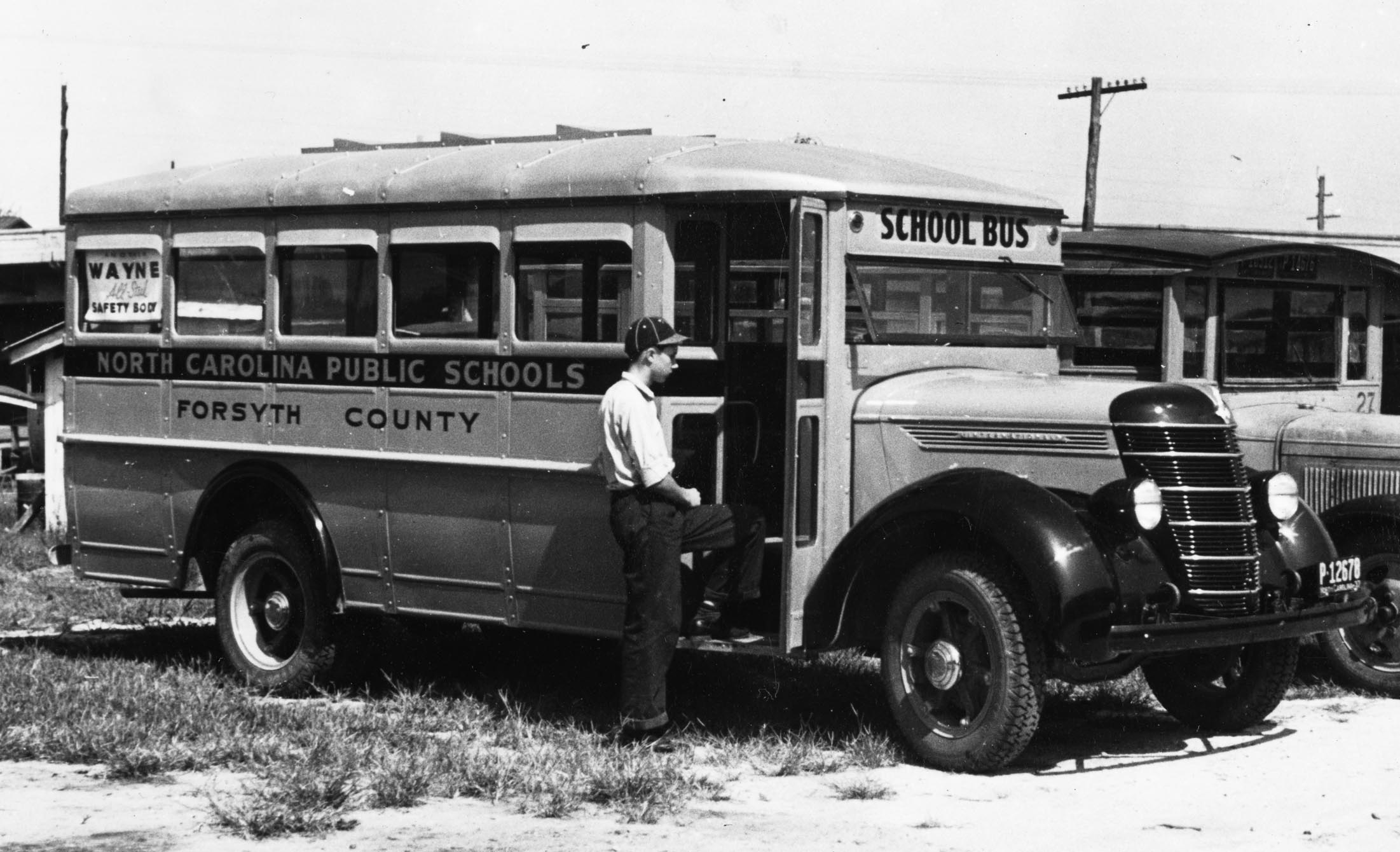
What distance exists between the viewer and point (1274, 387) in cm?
1149

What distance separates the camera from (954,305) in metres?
8.36

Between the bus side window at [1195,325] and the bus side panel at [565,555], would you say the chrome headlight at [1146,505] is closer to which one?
the bus side panel at [565,555]

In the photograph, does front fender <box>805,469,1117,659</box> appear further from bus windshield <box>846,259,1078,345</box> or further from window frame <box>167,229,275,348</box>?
window frame <box>167,229,275,348</box>

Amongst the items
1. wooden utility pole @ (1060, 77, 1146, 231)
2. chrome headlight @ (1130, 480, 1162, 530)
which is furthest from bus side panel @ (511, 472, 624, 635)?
wooden utility pole @ (1060, 77, 1146, 231)

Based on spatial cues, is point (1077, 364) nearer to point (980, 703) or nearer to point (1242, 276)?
point (1242, 276)

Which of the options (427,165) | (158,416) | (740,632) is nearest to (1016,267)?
(740,632)

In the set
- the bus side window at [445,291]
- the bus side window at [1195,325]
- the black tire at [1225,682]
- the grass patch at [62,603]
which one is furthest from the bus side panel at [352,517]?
the bus side window at [1195,325]

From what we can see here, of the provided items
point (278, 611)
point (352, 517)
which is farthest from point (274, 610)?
point (352, 517)

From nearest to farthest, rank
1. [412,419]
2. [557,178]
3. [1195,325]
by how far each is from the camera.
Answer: [557,178] → [412,419] → [1195,325]

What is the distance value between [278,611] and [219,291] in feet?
5.56

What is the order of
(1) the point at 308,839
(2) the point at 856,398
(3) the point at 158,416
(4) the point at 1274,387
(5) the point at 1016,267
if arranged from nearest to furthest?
1. (1) the point at 308,839
2. (2) the point at 856,398
3. (5) the point at 1016,267
4. (3) the point at 158,416
5. (4) the point at 1274,387

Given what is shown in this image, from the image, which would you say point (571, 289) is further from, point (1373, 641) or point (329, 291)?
point (1373, 641)

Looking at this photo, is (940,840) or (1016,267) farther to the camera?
(1016,267)

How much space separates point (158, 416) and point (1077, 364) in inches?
A: 217
